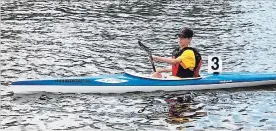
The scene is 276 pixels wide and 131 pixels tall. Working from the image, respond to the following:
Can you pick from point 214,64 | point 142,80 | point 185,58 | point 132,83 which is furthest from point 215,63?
point 132,83

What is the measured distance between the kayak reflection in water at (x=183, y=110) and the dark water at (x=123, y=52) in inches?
6.9

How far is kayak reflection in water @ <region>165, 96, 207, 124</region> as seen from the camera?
13914 millimetres

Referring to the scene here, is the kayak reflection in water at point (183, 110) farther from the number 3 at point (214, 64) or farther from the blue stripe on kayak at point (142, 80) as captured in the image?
the number 3 at point (214, 64)

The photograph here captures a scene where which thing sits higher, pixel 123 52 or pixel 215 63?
pixel 123 52

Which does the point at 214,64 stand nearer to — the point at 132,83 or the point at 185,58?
the point at 185,58

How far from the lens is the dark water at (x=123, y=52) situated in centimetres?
1395

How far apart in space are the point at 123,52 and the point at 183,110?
9132mm

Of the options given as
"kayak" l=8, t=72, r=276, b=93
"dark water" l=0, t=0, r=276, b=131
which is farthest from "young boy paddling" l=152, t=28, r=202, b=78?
"dark water" l=0, t=0, r=276, b=131

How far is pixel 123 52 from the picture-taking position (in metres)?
23.5

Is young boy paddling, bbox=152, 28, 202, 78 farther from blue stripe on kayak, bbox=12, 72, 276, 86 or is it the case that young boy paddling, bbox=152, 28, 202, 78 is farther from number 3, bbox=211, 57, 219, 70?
number 3, bbox=211, 57, 219, 70

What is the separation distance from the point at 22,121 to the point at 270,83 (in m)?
8.17

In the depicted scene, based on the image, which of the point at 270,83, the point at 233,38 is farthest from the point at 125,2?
the point at 270,83

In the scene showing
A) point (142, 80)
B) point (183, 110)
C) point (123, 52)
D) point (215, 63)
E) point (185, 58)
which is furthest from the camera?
point (123, 52)

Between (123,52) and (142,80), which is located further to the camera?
(123,52)
